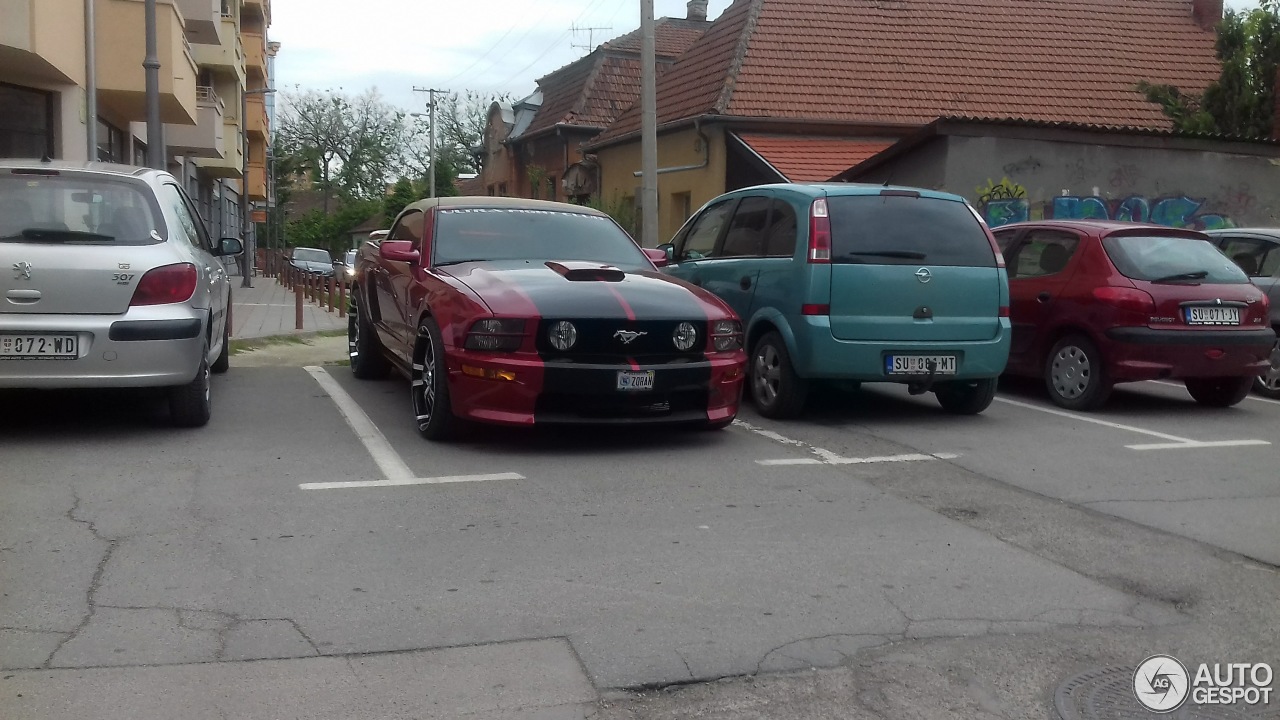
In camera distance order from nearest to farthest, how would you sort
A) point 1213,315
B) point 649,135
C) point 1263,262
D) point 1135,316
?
1. point 1135,316
2. point 1213,315
3. point 1263,262
4. point 649,135

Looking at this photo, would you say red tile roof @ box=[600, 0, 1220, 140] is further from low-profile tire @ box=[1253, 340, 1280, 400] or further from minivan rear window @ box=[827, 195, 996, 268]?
minivan rear window @ box=[827, 195, 996, 268]

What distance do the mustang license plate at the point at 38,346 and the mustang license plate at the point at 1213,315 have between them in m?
7.75

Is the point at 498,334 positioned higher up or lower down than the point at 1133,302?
lower down

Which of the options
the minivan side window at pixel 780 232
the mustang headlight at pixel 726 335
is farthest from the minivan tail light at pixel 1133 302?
the mustang headlight at pixel 726 335

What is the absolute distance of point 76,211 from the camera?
286 inches

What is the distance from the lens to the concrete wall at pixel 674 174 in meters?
25.3

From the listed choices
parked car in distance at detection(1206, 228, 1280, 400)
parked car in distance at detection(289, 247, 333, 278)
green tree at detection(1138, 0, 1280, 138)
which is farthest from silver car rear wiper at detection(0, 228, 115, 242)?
parked car in distance at detection(289, 247, 333, 278)

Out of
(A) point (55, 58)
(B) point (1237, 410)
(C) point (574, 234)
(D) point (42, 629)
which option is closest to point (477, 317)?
(C) point (574, 234)

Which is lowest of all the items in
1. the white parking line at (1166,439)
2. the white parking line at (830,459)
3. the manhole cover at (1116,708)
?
the manhole cover at (1116,708)

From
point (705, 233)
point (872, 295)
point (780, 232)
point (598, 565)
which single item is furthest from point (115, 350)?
point (705, 233)

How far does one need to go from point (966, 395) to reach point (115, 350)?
5933mm

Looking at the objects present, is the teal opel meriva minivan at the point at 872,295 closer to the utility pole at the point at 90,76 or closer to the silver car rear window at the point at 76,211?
the silver car rear window at the point at 76,211

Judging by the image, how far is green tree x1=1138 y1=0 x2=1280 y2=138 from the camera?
21125 millimetres

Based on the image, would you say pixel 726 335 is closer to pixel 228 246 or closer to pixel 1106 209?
pixel 228 246
